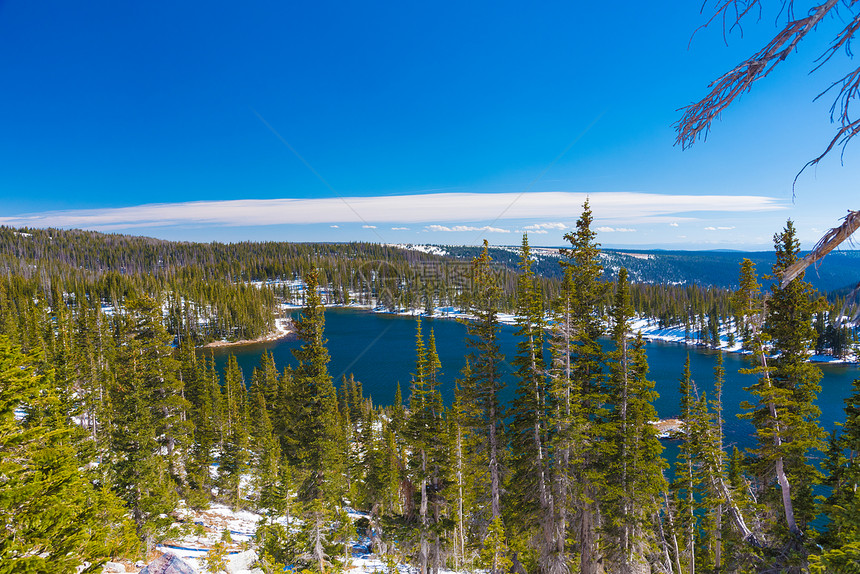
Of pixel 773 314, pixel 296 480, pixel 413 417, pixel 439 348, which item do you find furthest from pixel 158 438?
pixel 439 348

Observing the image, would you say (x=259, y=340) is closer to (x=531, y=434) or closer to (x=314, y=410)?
(x=314, y=410)

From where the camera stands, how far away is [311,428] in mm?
23891

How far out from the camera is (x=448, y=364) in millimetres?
85188

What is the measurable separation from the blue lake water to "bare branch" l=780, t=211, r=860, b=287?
133 feet

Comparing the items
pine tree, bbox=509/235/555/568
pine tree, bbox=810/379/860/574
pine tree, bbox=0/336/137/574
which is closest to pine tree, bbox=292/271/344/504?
pine tree, bbox=509/235/555/568

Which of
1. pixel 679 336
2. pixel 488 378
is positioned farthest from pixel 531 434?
pixel 679 336

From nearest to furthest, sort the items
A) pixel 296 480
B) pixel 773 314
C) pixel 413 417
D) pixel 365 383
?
pixel 773 314 → pixel 413 417 → pixel 296 480 → pixel 365 383

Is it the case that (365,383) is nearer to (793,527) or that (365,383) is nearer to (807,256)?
(793,527)

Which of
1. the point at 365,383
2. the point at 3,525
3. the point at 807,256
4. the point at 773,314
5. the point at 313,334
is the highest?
the point at 807,256

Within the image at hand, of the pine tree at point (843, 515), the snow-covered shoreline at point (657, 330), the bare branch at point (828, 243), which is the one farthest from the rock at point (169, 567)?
the snow-covered shoreline at point (657, 330)

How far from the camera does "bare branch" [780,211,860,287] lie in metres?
3.34

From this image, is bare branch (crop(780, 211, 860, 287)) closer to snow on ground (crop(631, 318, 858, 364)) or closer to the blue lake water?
the blue lake water

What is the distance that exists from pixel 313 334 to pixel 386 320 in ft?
430

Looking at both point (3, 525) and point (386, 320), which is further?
point (386, 320)
